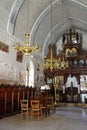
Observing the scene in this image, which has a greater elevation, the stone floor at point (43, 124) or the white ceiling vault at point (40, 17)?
the white ceiling vault at point (40, 17)

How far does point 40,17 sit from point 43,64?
4004 mm

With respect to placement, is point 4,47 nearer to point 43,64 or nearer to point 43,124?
point 43,124

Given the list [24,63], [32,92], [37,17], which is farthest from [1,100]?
[37,17]

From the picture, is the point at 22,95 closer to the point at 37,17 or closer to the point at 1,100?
the point at 1,100

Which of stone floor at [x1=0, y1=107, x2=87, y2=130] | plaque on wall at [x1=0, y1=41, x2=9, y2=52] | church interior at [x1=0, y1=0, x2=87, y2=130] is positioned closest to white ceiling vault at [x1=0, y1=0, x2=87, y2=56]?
church interior at [x1=0, y1=0, x2=87, y2=130]

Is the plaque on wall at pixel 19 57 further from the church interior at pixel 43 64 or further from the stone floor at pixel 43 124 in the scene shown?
the stone floor at pixel 43 124

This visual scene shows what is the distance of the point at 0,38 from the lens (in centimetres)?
1291

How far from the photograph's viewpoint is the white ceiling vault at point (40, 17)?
13.8 metres

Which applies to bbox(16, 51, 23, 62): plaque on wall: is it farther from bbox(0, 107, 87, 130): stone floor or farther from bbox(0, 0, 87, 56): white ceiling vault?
bbox(0, 107, 87, 130): stone floor

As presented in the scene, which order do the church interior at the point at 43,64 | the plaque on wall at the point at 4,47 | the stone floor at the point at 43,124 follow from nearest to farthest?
the stone floor at the point at 43,124, the church interior at the point at 43,64, the plaque on wall at the point at 4,47

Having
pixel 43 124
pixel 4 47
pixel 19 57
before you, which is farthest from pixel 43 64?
pixel 43 124

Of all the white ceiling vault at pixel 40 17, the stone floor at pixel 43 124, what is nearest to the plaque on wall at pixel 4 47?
the white ceiling vault at pixel 40 17

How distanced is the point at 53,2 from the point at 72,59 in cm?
802

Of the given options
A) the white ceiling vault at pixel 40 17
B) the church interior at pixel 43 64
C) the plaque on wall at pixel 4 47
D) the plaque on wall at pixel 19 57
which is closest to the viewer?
the church interior at pixel 43 64
